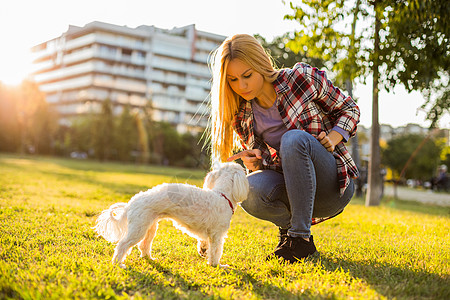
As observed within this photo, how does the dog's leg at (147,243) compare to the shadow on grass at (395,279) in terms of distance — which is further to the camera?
the dog's leg at (147,243)

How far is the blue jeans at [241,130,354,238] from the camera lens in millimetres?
2820

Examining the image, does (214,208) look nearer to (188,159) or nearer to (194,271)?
(194,271)

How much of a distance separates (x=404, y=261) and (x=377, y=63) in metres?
4.70

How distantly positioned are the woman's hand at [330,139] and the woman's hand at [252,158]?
1.84 feet

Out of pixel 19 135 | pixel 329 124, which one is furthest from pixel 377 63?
pixel 19 135

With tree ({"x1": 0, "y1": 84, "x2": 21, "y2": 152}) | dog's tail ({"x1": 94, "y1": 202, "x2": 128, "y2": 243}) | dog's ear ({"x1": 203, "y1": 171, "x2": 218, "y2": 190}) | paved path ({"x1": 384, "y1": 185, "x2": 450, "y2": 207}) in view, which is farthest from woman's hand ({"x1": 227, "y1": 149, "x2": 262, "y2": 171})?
tree ({"x1": 0, "y1": 84, "x2": 21, "y2": 152})

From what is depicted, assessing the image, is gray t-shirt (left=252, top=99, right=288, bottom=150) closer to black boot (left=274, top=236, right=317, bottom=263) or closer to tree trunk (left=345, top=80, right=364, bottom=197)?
black boot (left=274, top=236, right=317, bottom=263)

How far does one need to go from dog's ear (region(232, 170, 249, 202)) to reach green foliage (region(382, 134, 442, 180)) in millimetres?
53125

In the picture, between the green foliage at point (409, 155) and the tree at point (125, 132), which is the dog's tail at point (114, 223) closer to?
the tree at point (125, 132)

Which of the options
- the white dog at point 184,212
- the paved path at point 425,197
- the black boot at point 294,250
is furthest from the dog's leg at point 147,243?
the paved path at point 425,197

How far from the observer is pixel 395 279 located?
241 cm

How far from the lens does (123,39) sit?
Answer: 63.0m

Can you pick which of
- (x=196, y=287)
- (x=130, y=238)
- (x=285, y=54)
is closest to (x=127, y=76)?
(x=285, y=54)

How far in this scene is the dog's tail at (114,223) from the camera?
2729 millimetres
